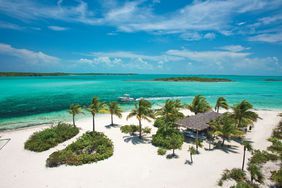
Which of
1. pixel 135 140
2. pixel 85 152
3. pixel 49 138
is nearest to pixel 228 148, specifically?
pixel 135 140

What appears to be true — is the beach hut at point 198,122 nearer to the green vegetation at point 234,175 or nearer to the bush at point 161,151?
the bush at point 161,151

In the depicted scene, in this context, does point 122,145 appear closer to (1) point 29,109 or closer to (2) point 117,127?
(2) point 117,127

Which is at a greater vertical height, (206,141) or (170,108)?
(170,108)

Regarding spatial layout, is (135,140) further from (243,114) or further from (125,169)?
(243,114)

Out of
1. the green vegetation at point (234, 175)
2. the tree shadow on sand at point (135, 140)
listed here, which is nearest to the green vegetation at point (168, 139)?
the tree shadow on sand at point (135, 140)

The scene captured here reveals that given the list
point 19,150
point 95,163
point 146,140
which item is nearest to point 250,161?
point 146,140

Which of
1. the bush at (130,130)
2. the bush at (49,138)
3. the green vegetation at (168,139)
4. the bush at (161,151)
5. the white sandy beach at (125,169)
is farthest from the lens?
the bush at (130,130)
